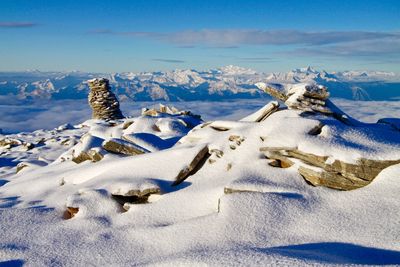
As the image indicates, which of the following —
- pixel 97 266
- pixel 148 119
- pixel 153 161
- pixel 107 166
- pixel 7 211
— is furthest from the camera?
pixel 148 119

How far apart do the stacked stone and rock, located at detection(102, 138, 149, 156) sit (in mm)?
31051

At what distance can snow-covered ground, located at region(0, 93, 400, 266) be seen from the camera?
347 inches

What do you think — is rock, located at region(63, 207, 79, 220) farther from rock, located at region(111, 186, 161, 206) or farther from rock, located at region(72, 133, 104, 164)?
rock, located at region(72, 133, 104, 164)

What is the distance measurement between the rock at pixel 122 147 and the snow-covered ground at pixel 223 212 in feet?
7.04

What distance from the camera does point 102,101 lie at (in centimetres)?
4872

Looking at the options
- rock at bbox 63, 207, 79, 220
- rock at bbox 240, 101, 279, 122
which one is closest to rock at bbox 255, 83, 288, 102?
rock at bbox 240, 101, 279, 122

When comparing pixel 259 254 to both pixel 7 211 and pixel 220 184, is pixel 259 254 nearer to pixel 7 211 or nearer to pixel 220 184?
pixel 220 184

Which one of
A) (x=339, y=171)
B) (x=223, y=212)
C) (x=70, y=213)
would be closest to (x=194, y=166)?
(x=223, y=212)

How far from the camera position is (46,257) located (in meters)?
10.2

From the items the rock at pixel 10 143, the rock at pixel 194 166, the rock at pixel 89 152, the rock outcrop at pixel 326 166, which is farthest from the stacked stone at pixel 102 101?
the rock outcrop at pixel 326 166

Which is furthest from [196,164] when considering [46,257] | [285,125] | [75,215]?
[46,257]

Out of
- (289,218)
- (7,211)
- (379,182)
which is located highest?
(379,182)

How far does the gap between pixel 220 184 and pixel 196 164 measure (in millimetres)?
2001

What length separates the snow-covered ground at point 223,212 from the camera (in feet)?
28.9
